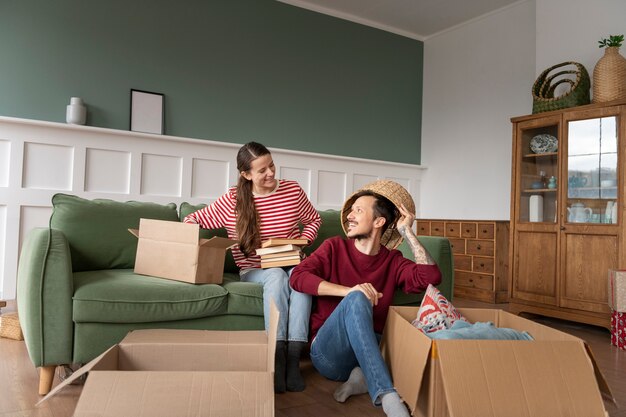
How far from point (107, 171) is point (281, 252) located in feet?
7.72

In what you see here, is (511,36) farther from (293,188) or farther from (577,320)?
(293,188)

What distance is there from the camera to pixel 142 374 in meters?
1.17

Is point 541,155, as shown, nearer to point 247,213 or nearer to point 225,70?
point 247,213

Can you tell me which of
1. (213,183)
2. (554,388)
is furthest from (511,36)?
(554,388)

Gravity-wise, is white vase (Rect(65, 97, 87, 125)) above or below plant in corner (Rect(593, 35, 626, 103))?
below

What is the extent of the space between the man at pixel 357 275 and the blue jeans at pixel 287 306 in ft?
0.21

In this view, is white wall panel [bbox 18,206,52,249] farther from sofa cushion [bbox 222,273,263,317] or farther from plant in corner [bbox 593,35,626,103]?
plant in corner [bbox 593,35,626,103]

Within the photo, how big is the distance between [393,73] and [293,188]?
3.65 m

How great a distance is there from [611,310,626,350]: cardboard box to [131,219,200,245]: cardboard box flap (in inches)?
98.5

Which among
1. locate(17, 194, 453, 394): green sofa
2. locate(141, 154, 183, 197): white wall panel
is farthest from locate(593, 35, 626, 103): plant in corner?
locate(141, 154, 183, 197): white wall panel

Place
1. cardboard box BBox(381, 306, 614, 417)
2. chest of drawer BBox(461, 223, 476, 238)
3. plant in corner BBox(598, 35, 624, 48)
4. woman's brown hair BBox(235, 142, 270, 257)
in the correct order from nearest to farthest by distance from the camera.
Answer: cardboard box BBox(381, 306, 614, 417)
woman's brown hair BBox(235, 142, 270, 257)
plant in corner BBox(598, 35, 624, 48)
chest of drawer BBox(461, 223, 476, 238)

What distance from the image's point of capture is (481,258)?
15.4 ft

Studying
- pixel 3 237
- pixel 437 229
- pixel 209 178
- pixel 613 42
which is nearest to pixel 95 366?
pixel 3 237

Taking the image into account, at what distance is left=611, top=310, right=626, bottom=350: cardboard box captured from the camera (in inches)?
120
